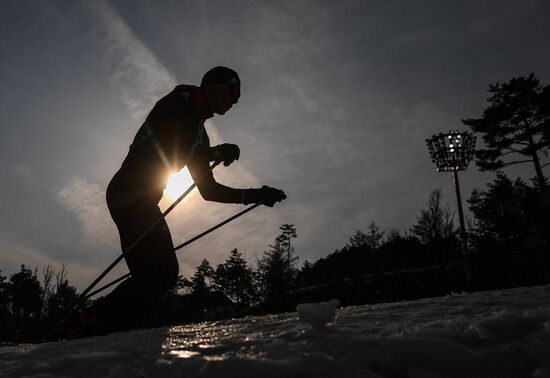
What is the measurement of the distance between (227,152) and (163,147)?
28.7 inches

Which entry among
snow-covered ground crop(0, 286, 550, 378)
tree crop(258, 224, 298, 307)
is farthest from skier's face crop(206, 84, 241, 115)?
tree crop(258, 224, 298, 307)

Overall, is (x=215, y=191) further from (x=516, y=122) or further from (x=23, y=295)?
(x=23, y=295)

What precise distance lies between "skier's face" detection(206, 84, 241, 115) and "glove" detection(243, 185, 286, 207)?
768mm

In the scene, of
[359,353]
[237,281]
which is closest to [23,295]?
[237,281]

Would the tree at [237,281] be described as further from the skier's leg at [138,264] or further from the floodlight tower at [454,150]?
the skier's leg at [138,264]

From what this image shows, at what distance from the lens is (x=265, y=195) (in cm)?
364

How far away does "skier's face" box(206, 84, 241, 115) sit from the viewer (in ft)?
11.3

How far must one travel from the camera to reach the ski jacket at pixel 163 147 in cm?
289

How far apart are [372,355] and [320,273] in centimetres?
3843

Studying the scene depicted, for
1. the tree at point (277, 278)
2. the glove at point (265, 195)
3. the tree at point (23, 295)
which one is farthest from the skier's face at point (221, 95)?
the tree at point (23, 295)

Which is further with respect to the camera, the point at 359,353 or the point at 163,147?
the point at 163,147

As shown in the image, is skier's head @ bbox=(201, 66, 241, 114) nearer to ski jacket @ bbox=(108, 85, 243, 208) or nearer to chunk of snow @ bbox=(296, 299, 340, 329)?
ski jacket @ bbox=(108, 85, 243, 208)

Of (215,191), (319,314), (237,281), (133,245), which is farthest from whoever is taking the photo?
(237,281)

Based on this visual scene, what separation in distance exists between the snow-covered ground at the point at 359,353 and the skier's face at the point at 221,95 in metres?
2.38
